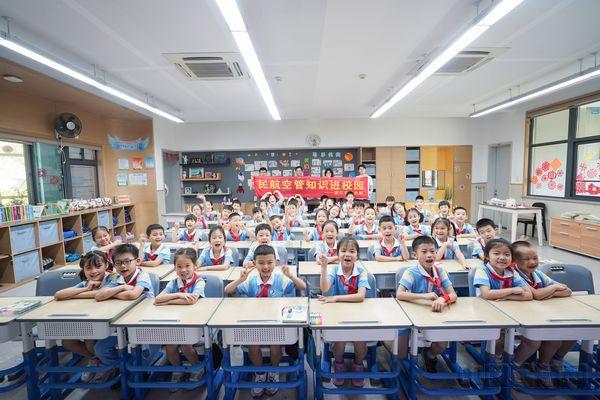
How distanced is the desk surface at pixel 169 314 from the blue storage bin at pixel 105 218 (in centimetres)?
475

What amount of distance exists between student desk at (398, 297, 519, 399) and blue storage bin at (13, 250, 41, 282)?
17.2 ft

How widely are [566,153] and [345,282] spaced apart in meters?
6.49

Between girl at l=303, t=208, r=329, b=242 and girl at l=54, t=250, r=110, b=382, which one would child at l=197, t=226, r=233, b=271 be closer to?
girl at l=54, t=250, r=110, b=382

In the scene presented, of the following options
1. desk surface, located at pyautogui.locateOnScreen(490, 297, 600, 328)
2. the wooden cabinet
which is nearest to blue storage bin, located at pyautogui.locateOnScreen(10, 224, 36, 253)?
desk surface, located at pyautogui.locateOnScreen(490, 297, 600, 328)

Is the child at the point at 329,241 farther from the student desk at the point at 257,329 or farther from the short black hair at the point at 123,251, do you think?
the short black hair at the point at 123,251

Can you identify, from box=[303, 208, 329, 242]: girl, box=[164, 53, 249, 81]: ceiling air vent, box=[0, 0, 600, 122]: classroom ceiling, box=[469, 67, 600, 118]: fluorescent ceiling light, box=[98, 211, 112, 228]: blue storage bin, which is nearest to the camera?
box=[0, 0, 600, 122]: classroom ceiling

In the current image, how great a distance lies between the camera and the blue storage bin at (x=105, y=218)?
5637 mm

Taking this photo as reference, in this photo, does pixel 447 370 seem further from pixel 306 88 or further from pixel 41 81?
pixel 41 81

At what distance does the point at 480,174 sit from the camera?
7938 mm

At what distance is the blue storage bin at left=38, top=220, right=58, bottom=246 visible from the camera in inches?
171

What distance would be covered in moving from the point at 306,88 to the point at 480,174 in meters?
6.02

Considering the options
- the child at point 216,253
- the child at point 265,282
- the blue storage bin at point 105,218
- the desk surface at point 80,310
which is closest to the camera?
the desk surface at point 80,310

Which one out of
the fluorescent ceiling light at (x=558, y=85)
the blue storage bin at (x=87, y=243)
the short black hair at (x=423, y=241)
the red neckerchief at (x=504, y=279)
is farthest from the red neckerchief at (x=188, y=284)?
the fluorescent ceiling light at (x=558, y=85)

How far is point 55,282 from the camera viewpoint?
230cm
